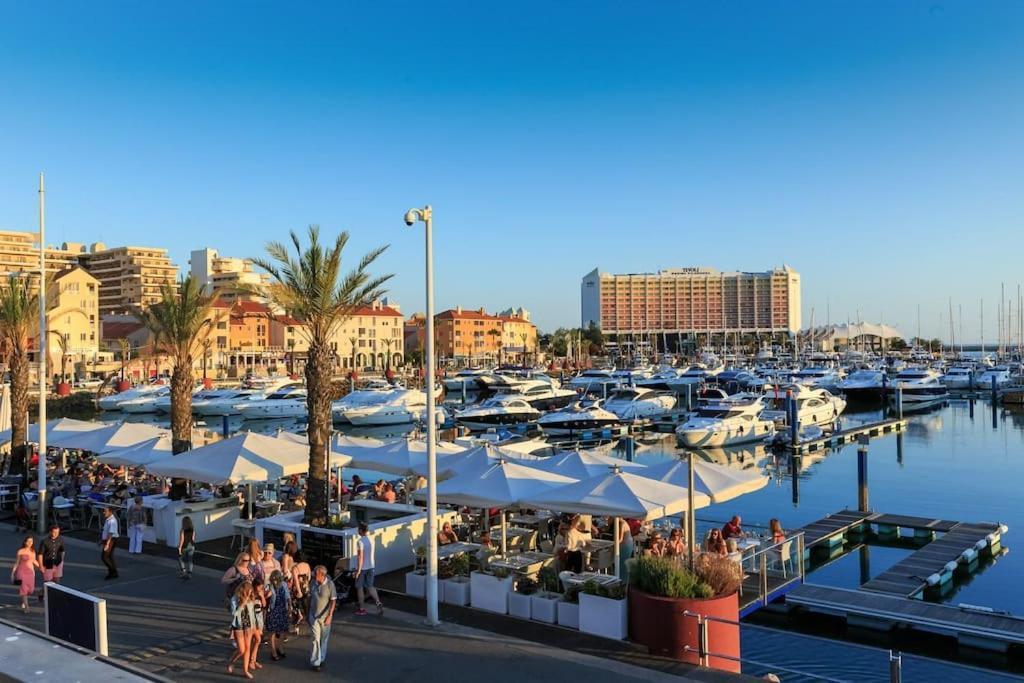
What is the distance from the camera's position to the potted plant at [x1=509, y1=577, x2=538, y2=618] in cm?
1337

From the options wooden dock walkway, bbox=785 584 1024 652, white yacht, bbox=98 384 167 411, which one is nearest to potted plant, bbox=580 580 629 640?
wooden dock walkway, bbox=785 584 1024 652

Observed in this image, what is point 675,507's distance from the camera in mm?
14531

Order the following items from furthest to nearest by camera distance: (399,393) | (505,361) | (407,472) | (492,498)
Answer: (505,361), (399,393), (407,472), (492,498)

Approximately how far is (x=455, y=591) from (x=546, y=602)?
5.87 feet

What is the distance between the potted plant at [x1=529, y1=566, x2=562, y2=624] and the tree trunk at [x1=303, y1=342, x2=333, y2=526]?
5.50 metres

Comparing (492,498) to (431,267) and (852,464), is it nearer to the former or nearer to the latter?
(431,267)

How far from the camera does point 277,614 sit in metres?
11.4

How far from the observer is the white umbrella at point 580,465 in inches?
758

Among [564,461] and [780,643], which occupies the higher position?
[564,461]

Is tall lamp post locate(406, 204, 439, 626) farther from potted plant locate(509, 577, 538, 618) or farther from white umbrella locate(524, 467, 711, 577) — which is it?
white umbrella locate(524, 467, 711, 577)

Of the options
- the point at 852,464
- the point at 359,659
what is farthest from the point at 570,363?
the point at 359,659

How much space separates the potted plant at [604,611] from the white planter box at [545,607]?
607 millimetres

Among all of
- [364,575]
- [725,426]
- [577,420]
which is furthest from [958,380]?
[364,575]

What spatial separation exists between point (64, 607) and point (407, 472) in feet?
36.0
